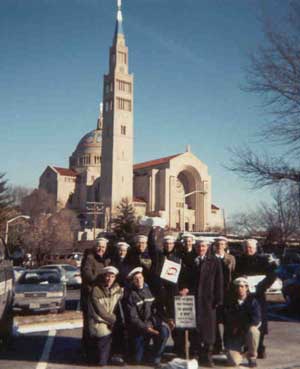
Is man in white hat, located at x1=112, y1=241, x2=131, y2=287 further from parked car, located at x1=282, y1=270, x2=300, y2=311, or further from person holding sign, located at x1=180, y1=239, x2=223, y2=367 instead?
parked car, located at x1=282, y1=270, x2=300, y2=311

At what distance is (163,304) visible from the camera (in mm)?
8117

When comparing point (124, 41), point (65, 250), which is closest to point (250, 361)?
point (65, 250)

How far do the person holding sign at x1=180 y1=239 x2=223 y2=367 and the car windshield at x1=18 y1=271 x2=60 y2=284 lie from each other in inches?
331

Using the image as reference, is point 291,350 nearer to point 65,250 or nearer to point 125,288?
point 125,288

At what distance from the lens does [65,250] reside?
185 feet

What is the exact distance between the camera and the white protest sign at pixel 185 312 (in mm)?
7398

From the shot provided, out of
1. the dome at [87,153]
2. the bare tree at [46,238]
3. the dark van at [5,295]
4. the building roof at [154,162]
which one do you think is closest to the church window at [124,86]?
the building roof at [154,162]

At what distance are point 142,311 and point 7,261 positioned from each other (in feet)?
8.21

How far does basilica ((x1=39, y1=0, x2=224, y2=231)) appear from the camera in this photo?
89.4m

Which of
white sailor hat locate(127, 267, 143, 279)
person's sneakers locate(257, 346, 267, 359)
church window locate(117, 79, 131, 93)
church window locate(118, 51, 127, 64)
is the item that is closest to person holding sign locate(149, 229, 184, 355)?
white sailor hat locate(127, 267, 143, 279)

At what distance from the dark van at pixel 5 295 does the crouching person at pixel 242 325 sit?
345cm

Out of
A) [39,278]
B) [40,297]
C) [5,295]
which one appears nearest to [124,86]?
[39,278]

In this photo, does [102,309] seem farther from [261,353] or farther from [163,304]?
[261,353]

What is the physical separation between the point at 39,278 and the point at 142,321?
8.78m
